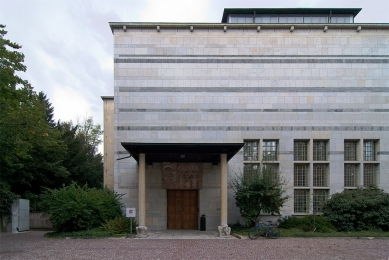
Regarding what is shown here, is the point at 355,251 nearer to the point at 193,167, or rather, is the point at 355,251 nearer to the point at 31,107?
the point at 193,167

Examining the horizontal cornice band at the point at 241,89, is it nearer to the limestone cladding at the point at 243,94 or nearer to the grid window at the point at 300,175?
the limestone cladding at the point at 243,94

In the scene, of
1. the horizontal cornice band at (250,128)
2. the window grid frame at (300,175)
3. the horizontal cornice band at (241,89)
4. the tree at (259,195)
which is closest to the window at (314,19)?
the horizontal cornice band at (241,89)

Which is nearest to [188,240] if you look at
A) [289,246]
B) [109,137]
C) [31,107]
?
[289,246]

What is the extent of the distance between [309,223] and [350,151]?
19.4 ft

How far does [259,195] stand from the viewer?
20.4 m

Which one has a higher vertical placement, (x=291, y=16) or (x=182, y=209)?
(x=291, y=16)

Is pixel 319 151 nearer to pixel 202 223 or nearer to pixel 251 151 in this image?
pixel 251 151

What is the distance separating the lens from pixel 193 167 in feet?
75.9

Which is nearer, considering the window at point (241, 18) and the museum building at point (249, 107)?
the museum building at point (249, 107)

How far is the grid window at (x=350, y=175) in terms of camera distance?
23.8 m

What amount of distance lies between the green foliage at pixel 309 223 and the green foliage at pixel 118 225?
853cm

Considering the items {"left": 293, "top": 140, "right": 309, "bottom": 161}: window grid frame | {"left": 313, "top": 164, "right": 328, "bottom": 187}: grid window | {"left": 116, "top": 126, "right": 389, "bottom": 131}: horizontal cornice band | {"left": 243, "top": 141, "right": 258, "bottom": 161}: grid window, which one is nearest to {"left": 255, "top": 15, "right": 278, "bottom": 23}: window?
{"left": 116, "top": 126, "right": 389, "bottom": 131}: horizontal cornice band

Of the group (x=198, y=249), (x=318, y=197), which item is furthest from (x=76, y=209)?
(x=318, y=197)

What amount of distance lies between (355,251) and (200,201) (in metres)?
10.2
